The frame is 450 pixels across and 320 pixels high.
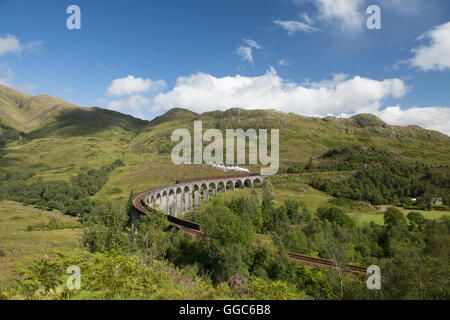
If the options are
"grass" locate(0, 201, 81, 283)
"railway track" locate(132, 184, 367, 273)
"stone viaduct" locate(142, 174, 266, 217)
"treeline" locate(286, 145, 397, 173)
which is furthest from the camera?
"treeline" locate(286, 145, 397, 173)

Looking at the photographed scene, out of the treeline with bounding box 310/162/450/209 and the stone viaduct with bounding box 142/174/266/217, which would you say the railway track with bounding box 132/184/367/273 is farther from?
the treeline with bounding box 310/162/450/209

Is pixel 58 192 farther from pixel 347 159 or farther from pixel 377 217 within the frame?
pixel 347 159

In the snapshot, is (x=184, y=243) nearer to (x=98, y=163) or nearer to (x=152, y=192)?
(x=152, y=192)

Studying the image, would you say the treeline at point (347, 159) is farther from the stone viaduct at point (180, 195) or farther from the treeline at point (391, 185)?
the stone viaduct at point (180, 195)

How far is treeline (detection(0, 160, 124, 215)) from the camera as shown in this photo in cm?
10696

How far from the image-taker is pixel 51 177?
14112cm

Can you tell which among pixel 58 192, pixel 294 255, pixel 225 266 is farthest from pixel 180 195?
pixel 58 192

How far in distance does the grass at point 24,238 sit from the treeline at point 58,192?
18.3ft

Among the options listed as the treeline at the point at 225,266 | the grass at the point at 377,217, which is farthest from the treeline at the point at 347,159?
the treeline at the point at 225,266

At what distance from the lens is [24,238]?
58.1 meters

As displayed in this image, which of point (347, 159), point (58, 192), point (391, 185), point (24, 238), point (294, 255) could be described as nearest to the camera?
point (294, 255)

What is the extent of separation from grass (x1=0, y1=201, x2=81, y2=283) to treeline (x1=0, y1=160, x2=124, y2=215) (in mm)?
5591

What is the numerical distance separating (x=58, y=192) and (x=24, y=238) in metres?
68.5

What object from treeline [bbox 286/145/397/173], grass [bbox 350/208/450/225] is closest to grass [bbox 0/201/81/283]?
grass [bbox 350/208/450/225]
